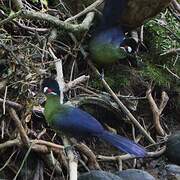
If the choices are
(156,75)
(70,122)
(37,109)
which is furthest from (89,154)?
(156,75)

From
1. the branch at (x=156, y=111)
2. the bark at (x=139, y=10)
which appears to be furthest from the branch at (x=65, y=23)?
the branch at (x=156, y=111)

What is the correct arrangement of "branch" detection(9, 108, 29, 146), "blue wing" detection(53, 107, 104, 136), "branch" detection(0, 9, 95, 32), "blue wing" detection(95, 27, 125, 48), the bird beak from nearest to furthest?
"blue wing" detection(53, 107, 104, 136) → "branch" detection(9, 108, 29, 146) → the bird beak → "branch" detection(0, 9, 95, 32) → "blue wing" detection(95, 27, 125, 48)

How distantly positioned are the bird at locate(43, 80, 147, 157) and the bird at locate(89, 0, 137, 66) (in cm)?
83

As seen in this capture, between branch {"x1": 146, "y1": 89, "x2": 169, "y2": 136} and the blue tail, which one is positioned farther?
branch {"x1": 146, "y1": 89, "x2": 169, "y2": 136}

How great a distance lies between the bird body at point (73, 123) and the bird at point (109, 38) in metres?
0.83

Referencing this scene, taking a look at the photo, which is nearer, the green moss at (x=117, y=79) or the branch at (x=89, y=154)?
the branch at (x=89, y=154)

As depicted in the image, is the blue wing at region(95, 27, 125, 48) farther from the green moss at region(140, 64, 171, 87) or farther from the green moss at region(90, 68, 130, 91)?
the green moss at region(140, 64, 171, 87)

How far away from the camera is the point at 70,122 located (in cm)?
246

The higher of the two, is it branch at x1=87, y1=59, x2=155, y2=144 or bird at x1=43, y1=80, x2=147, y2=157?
bird at x1=43, y1=80, x2=147, y2=157

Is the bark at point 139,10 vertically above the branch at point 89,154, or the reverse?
the bark at point 139,10

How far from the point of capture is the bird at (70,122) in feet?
8.09

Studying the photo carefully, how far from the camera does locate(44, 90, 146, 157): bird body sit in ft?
8.09

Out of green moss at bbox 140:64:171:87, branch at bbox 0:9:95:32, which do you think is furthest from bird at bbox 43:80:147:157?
green moss at bbox 140:64:171:87

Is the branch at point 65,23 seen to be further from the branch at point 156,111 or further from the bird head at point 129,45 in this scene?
the branch at point 156,111
